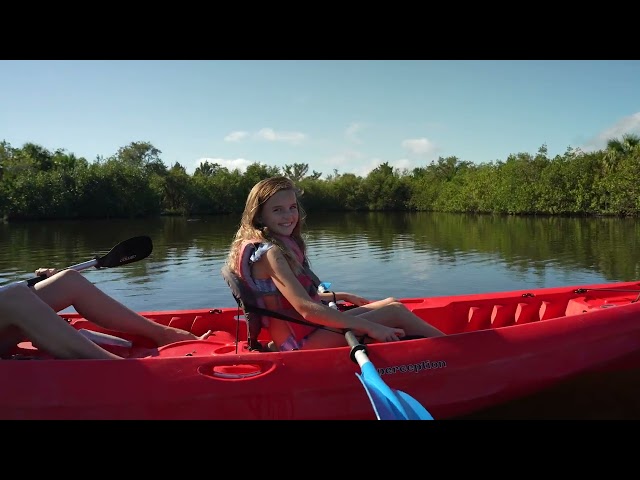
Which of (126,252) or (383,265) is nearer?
(126,252)

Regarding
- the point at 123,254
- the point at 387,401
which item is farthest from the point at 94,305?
the point at 387,401

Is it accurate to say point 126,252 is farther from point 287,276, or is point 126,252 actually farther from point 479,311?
point 479,311

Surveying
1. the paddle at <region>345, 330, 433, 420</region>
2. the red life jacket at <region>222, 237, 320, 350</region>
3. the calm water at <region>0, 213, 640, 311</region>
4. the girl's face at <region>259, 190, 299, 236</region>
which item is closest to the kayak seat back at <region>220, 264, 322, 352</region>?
the red life jacket at <region>222, 237, 320, 350</region>

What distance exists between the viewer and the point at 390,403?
257 centimetres

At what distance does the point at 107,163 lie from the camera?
39.2m

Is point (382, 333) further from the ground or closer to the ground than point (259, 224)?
closer to the ground

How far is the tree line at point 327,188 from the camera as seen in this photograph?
101 feet

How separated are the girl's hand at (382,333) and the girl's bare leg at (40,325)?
1.53 meters

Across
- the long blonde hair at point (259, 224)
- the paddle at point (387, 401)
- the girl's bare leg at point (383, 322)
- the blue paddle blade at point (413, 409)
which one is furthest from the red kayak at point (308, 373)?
the long blonde hair at point (259, 224)

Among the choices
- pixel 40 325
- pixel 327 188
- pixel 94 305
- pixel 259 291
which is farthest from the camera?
pixel 327 188

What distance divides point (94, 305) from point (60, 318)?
0.41 meters
